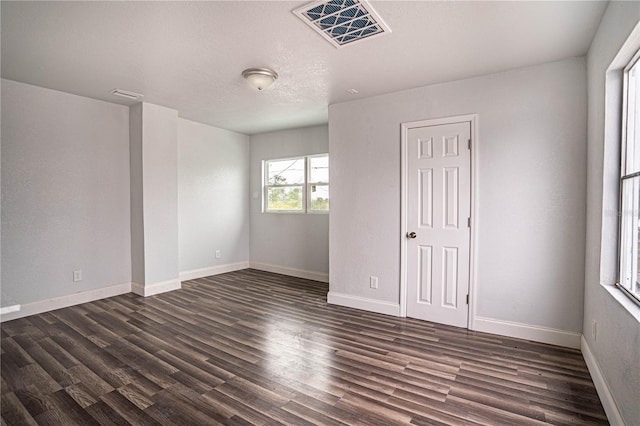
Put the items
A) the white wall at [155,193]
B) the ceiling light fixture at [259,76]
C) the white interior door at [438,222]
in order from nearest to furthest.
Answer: the ceiling light fixture at [259,76], the white interior door at [438,222], the white wall at [155,193]

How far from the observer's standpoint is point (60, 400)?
6.85 ft

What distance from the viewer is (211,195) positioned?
18.5 ft

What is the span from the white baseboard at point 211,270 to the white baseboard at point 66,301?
2.99ft

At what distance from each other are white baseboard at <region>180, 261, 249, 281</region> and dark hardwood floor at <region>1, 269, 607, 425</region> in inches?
60.9

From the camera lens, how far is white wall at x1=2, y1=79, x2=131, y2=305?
11.5 ft

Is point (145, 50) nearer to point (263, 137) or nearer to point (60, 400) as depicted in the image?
point (60, 400)

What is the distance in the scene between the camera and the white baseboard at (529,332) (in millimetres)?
2812

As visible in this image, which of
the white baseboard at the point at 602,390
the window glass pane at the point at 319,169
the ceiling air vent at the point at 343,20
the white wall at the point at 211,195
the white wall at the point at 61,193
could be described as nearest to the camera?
the white baseboard at the point at 602,390

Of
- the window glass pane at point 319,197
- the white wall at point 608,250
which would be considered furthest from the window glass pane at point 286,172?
the white wall at point 608,250

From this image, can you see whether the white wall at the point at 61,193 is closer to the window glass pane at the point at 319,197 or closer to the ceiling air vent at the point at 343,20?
the window glass pane at the point at 319,197

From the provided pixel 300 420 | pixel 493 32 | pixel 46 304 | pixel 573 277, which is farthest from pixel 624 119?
pixel 46 304

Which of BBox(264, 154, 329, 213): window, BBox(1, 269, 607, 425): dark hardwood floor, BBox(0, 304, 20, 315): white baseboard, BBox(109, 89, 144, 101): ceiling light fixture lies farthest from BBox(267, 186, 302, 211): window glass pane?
BBox(0, 304, 20, 315): white baseboard

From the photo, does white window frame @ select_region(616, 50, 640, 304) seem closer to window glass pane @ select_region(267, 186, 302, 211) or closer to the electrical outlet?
the electrical outlet

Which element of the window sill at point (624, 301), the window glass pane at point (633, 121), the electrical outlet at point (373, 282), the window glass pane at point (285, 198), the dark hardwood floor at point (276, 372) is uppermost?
the window glass pane at point (633, 121)
